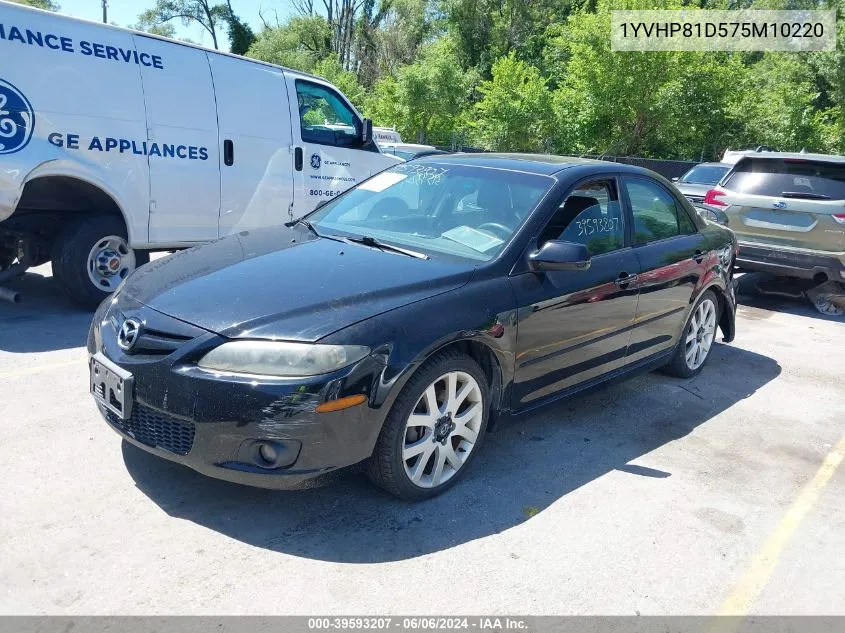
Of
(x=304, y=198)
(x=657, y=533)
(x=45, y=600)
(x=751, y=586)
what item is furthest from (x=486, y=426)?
(x=304, y=198)

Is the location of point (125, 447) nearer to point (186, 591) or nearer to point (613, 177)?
point (186, 591)

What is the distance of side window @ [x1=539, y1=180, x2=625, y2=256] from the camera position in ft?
13.8

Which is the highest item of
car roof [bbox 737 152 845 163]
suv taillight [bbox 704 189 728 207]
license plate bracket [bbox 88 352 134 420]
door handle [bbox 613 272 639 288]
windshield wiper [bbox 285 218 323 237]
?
car roof [bbox 737 152 845 163]

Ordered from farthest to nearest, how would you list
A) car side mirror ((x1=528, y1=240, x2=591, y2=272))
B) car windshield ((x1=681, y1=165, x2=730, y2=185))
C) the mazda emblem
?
car windshield ((x1=681, y1=165, x2=730, y2=185))
car side mirror ((x1=528, y1=240, x2=591, y2=272))
the mazda emblem

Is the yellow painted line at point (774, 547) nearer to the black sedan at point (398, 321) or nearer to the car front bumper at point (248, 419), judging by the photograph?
the black sedan at point (398, 321)

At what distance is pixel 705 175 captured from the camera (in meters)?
14.8

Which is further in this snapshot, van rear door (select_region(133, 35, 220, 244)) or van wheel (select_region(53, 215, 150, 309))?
van rear door (select_region(133, 35, 220, 244))

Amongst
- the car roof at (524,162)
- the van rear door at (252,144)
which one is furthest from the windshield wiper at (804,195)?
the van rear door at (252,144)

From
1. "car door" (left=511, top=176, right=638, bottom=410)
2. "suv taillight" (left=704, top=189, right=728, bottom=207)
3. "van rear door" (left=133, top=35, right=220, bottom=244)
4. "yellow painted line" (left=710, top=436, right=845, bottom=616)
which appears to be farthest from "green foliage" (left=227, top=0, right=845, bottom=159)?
"yellow painted line" (left=710, top=436, right=845, bottom=616)

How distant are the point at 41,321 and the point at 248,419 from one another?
3926 mm

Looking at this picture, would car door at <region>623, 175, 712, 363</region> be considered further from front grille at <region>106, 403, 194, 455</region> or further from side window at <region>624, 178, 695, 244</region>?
front grille at <region>106, 403, 194, 455</region>

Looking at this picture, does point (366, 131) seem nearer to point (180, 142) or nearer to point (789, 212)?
point (180, 142)

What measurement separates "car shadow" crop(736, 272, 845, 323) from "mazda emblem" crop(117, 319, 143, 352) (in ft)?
24.6

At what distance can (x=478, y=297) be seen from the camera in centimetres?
359
